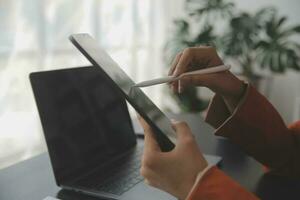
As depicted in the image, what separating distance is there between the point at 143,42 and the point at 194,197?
8.73 ft

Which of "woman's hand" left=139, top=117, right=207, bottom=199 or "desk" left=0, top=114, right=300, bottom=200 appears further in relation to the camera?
"desk" left=0, top=114, right=300, bottom=200

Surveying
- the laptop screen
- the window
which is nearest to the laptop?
the laptop screen

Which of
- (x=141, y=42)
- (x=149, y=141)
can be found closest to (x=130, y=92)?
(x=149, y=141)

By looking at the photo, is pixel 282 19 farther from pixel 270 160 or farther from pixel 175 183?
pixel 175 183

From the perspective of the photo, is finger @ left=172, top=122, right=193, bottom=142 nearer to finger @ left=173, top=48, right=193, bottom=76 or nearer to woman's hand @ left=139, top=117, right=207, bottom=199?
woman's hand @ left=139, top=117, right=207, bottom=199

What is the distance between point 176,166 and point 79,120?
1.17 feet

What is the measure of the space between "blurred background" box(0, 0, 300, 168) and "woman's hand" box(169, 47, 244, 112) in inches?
52.5

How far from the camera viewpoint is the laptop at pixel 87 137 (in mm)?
701

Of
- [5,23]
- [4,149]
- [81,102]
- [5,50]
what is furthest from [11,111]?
[81,102]

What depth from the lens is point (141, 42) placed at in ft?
10.0

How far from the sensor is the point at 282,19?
2502 mm

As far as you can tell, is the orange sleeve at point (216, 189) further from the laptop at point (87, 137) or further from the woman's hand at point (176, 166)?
the laptop at point (87, 137)

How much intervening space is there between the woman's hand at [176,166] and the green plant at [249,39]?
216 cm

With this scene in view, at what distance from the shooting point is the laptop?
701 mm
